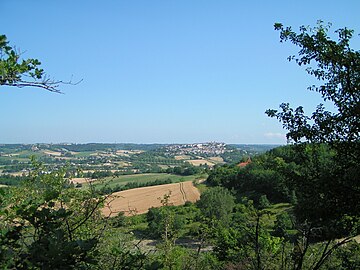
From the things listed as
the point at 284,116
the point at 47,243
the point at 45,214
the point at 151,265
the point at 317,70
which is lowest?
the point at 151,265

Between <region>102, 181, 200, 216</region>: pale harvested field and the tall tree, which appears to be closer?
the tall tree

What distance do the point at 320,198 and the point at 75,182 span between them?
692 centimetres

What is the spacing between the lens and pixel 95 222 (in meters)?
6.67

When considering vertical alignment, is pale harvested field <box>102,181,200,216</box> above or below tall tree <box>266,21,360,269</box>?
below

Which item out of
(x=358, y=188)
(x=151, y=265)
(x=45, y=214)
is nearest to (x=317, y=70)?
(x=358, y=188)

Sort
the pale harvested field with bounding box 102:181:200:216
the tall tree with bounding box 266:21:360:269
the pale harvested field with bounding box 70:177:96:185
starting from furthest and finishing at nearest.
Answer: the pale harvested field with bounding box 102:181:200:216, the pale harvested field with bounding box 70:177:96:185, the tall tree with bounding box 266:21:360:269

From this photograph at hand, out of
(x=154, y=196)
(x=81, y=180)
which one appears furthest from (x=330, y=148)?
(x=154, y=196)

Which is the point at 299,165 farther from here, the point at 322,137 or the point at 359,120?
the point at 359,120

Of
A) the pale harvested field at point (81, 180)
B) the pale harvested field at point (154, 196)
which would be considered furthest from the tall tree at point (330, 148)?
the pale harvested field at point (154, 196)

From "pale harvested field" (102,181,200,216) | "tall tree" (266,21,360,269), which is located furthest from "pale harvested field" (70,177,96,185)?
"pale harvested field" (102,181,200,216)

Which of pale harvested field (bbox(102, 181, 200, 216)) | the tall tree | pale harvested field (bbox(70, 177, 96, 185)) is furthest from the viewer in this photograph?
pale harvested field (bbox(102, 181, 200, 216))

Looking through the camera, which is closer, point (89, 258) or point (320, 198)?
point (89, 258)

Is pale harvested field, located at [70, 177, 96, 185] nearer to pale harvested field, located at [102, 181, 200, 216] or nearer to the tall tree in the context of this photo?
the tall tree

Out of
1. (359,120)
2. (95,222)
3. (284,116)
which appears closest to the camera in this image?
(359,120)
